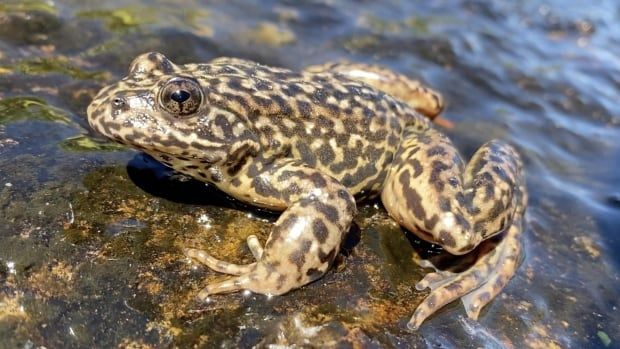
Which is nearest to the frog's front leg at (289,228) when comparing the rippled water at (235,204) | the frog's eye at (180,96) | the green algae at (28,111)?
the rippled water at (235,204)

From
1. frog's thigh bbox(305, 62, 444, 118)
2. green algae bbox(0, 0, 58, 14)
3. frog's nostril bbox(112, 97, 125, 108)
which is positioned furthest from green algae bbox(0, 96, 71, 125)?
frog's thigh bbox(305, 62, 444, 118)

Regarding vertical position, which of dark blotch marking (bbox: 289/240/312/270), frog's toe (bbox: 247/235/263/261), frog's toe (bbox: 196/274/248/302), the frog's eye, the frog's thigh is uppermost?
the frog's eye

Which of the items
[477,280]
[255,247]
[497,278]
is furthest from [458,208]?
[255,247]

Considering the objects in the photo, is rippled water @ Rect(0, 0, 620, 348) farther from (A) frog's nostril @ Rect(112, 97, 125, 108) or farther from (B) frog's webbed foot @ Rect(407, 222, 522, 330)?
(A) frog's nostril @ Rect(112, 97, 125, 108)

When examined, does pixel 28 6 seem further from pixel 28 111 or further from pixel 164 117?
pixel 164 117

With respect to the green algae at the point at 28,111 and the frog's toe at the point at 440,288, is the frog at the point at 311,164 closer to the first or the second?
the frog's toe at the point at 440,288
